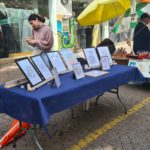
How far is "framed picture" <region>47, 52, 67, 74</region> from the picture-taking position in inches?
148

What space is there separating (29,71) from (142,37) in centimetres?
382

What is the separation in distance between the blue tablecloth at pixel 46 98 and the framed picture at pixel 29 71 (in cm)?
12

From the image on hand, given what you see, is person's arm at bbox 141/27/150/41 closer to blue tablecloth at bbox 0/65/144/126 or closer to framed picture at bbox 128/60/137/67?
framed picture at bbox 128/60/137/67

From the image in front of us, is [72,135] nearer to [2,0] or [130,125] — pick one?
[130,125]

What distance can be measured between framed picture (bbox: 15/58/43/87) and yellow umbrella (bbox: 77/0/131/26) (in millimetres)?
3785

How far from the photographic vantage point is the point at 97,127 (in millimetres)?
4230

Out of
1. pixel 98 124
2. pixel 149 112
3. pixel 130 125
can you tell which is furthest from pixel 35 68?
pixel 149 112

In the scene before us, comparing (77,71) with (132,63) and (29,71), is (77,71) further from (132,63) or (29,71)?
(132,63)

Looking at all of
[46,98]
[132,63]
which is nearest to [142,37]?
[132,63]

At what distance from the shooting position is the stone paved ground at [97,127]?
365 centimetres

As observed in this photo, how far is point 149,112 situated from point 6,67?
6.53 metres

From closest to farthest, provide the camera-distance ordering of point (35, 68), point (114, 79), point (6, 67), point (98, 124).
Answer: point (35, 68), point (114, 79), point (98, 124), point (6, 67)

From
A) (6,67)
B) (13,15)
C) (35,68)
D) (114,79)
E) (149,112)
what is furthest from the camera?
(13,15)

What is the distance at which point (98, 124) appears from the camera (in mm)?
4344
